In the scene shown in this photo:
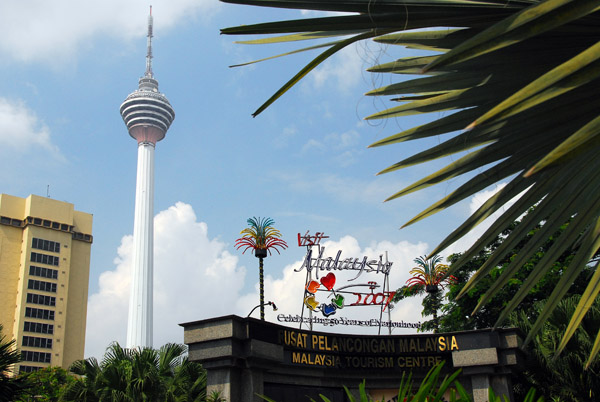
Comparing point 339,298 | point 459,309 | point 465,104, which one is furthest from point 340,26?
point 459,309

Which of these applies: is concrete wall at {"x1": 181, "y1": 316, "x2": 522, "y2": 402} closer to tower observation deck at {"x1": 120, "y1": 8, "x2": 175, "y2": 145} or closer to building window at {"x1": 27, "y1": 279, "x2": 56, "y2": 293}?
building window at {"x1": 27, "y1": 279, "x2": 56, "y2": 293}

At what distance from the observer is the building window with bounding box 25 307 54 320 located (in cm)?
10812

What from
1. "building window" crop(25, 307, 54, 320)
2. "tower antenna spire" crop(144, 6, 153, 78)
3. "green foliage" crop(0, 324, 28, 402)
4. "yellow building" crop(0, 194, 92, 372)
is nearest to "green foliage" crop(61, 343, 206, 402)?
"green foliage" crop(0, 324, 28, 402)

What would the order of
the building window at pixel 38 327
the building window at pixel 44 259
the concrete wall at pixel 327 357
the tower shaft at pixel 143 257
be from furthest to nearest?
the tower shaft at pixel 143 257 < the building window at pixel 44 259 < the building window at pixel 38 327 < the concrete wall at pixel 327 357

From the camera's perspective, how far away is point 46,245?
11575 centimetres

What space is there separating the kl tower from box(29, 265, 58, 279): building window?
46142mm

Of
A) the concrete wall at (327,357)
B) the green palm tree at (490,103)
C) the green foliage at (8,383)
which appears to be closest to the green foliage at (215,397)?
the concrete wall at (327,357)

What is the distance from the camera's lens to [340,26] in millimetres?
3078

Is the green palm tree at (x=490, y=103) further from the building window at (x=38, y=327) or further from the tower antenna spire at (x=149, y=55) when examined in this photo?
the tower antenna spire at (x=149, y=55)

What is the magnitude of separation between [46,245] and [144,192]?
179ft

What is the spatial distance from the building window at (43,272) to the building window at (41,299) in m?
4.12

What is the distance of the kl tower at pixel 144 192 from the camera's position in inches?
6294

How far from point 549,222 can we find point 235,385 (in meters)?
17.5

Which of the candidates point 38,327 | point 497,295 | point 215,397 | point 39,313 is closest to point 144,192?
point 39,313
